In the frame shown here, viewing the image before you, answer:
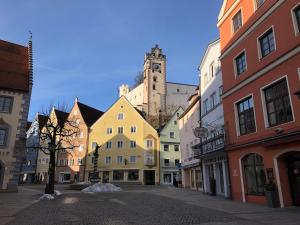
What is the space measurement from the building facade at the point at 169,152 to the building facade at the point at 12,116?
34.8 m

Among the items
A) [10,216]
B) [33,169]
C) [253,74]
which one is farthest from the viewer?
[33,169]

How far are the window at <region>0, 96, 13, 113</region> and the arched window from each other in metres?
22.4

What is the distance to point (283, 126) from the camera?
15578mm

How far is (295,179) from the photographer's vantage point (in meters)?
15.6

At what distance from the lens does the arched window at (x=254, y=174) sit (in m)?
17.9

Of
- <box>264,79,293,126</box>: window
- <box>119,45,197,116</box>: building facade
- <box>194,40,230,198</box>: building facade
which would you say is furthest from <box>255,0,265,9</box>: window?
<box>119,45,197,116</box>: building facade

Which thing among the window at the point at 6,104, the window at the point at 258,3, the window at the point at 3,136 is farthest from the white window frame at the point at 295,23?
the window at the point at 3,136

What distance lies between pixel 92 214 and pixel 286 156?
10584mm

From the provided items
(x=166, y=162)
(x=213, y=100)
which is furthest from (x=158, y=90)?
(x=213, y=100)

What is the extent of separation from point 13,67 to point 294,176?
1127 inches

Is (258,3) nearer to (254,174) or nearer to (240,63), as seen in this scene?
(240,63)

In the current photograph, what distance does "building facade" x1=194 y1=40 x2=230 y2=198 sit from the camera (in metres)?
23.7

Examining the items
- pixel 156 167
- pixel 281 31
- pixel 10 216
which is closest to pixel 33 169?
pixel 156 167

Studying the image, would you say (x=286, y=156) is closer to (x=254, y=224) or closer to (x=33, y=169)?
(x=254, y=224)
